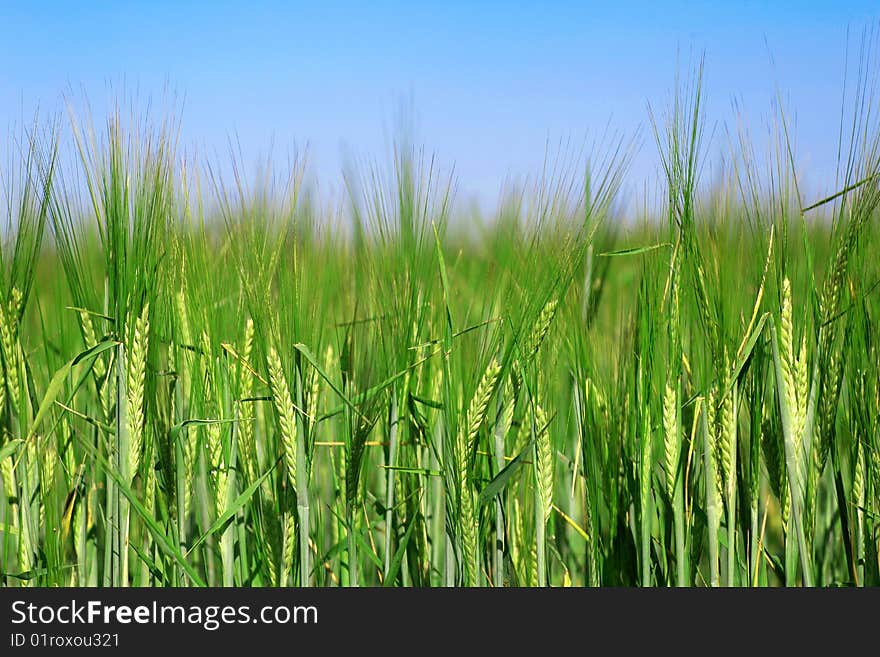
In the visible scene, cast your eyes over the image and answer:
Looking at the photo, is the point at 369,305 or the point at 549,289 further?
the point at 369,305

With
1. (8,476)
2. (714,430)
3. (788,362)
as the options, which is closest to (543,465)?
(714,430)

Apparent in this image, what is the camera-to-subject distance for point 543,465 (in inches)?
47.8

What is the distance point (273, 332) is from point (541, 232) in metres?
0.42

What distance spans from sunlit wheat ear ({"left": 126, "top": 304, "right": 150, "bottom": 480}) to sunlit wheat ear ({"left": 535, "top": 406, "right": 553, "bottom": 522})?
1.86 feet

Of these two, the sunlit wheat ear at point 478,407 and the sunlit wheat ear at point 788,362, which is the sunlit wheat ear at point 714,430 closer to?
the sunlit wheat ear at point 788,362

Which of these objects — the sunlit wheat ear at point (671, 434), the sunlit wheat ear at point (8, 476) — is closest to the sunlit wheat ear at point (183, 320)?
the sunlit wheat ear at point (8, 476)

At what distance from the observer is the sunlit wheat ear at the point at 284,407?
1144 mm

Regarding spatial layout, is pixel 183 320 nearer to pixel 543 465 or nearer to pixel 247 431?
pixel 247 431

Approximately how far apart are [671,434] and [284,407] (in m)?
0.56

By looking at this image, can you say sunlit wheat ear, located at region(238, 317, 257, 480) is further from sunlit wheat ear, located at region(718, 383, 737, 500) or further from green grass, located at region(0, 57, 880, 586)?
sunlit wheat ear, located at region(718, 383, 737, 500)

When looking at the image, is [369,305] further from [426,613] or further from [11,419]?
[11,419]

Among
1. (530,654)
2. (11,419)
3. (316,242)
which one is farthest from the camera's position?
(11,419)

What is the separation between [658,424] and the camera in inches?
47.1

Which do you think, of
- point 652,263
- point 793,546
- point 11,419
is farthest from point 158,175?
point 793,546
